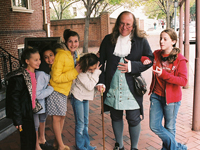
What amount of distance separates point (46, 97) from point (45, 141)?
2.98 ft

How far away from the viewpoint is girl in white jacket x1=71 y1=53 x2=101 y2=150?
117 inches

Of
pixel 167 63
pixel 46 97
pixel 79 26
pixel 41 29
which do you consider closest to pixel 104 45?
pixel 167 63

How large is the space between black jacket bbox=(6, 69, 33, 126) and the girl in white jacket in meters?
0.65

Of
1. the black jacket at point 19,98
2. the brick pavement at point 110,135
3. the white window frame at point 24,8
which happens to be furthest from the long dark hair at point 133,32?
the white window frame at point 24,8

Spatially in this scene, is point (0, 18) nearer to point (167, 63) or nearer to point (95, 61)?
point (95, 61)

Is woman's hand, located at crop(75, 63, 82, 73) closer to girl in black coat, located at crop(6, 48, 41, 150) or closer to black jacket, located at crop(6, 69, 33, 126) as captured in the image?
girl in black coat, located at crop(6, 48, 41, 150)

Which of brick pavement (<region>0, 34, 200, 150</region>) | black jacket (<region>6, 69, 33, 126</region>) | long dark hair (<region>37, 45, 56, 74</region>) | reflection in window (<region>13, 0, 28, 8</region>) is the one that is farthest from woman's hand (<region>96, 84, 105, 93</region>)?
reflection in window (<region>13, 0, 28, 8</region>)

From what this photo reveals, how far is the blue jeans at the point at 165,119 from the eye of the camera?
9.47 ft

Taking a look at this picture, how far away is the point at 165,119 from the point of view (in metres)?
2.99

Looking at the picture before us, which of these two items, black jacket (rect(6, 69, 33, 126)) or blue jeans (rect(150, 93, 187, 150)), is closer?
black jacket (rect(6, 69, 33, 126))

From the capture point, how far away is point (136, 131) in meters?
3.08

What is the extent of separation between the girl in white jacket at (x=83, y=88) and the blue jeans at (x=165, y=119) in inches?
35.4

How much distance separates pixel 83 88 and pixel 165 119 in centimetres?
124

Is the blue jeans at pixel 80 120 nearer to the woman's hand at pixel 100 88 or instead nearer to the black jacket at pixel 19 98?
the woman's hand at pixel 100 88
